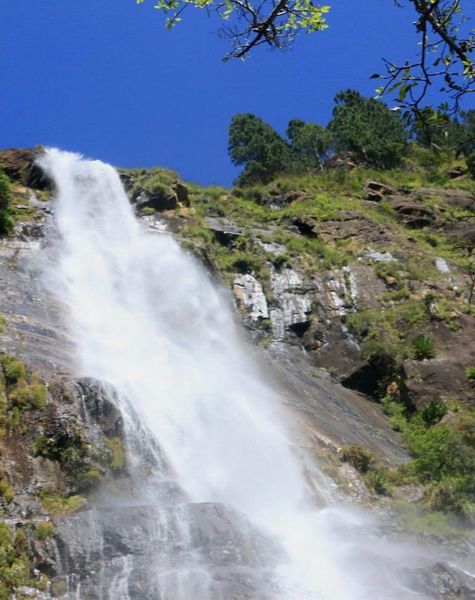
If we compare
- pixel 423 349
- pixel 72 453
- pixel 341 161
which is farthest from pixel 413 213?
pixel 72 453

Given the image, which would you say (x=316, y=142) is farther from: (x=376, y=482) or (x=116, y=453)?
(x=116, y=453)

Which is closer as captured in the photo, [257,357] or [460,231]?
[257,357]

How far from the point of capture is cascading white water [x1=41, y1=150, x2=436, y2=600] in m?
16.1

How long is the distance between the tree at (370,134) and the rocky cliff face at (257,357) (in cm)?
735

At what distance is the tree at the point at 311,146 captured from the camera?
2303 inches

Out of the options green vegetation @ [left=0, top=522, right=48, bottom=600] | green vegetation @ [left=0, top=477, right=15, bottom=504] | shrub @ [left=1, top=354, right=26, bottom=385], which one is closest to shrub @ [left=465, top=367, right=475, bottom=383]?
shrub @ [left=1, top=354, right=26, bottom=385]

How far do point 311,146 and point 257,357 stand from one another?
34.8 m

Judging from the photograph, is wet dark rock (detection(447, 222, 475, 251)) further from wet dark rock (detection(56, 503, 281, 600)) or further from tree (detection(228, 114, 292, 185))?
wet dark rock (detection(56, 503, 281, 600))

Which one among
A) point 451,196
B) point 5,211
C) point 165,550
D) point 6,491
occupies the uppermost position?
point 451,196

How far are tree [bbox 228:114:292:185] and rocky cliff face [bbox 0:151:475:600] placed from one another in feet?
19.6

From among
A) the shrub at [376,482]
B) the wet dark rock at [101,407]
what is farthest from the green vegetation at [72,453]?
the shrub at [376,482]

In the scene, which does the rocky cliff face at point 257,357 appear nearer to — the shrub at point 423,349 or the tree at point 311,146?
the shrub at point 423,349

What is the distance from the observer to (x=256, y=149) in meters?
58.0

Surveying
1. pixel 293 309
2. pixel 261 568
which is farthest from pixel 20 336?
pixel 293 309
